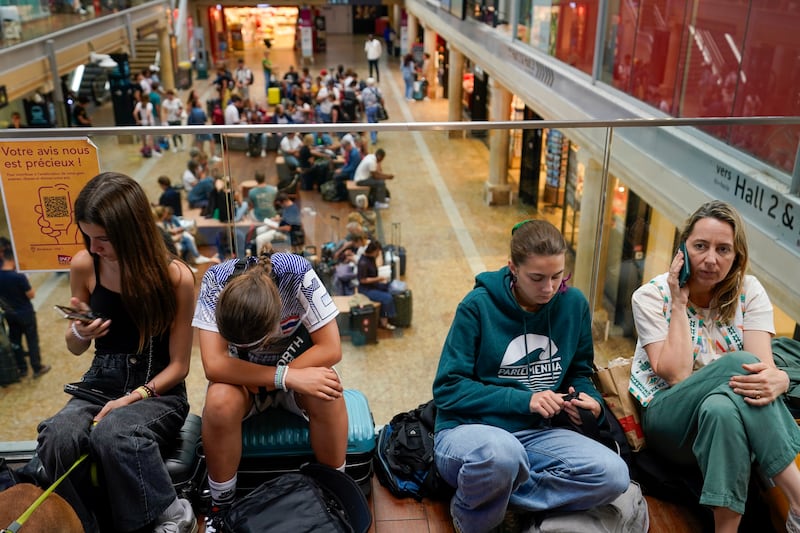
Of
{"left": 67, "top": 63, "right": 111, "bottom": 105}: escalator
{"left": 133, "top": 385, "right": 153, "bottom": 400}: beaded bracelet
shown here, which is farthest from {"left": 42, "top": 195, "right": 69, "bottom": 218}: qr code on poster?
{"left": 67, "top": 63, "right": 111, "bottom": 105}: escalator

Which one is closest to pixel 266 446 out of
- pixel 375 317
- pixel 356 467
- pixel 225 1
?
pixel 356 467

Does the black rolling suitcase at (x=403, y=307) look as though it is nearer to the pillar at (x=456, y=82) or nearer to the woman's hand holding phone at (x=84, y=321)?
the woman's hand holding phone at (x=84, y=321)

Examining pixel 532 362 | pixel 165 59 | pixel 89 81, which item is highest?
pixel 532 362

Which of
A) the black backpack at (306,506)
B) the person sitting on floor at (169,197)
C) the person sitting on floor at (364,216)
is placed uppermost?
the person sitting on floor at (169,197)

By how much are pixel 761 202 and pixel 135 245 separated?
16.9 ft

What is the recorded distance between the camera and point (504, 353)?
9.30ft

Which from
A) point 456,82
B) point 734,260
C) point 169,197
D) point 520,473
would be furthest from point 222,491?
point 456,82

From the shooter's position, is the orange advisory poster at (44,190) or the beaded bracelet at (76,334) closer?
the beaded bracelet at (76,334)

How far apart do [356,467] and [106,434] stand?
1005 millimetres

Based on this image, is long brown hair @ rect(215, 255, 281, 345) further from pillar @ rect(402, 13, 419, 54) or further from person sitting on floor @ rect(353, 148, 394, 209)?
pillar @ rect(402, 13, 419, 54)

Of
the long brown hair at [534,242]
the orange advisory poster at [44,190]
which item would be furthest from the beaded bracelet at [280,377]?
the orange advisory poster at [44,190]

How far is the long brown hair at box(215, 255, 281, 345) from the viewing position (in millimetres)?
2414

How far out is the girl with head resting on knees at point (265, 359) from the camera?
2510 millimetres

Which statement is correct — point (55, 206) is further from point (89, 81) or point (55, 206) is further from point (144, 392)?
point (89, 81)
